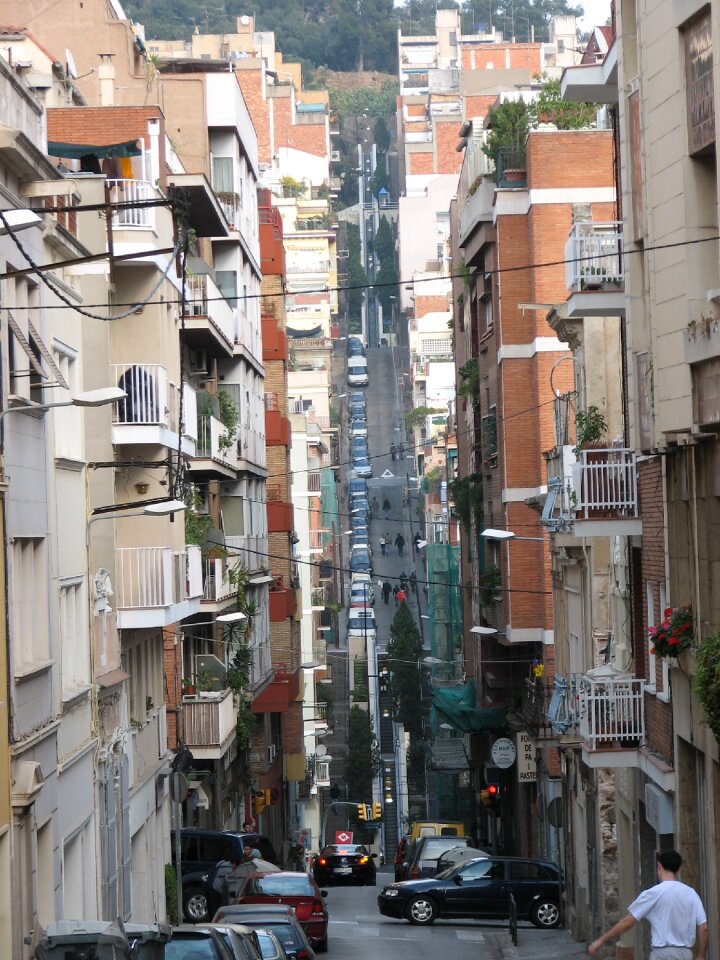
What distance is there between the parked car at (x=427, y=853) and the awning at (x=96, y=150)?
19537 mm

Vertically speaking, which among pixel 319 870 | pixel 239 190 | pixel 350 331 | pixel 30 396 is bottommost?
pixel 319 870

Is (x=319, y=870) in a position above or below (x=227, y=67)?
below

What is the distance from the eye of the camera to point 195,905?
3127 centimetres

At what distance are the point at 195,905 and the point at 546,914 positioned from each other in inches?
254

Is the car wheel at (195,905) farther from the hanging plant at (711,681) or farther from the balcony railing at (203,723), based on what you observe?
the hanging plant at (711,681)

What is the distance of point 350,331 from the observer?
18275 centimetres

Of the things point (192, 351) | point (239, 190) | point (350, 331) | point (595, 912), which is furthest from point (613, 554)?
point (350, 331)

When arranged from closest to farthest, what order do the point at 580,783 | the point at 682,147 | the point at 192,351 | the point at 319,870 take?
the point at 682,147
the point at 580,783
the point at 192,351
the point at 319,870

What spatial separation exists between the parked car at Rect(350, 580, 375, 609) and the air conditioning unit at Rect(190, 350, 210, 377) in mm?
91123

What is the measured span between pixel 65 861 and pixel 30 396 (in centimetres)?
549

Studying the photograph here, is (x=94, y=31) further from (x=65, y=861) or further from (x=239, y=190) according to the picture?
(x=65, y=861)

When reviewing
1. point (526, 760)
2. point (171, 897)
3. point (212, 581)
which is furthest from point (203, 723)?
point (526, 760)

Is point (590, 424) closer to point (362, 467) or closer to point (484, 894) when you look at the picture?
point (484, 894)

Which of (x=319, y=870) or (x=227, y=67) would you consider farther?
(x=319, y=870)
